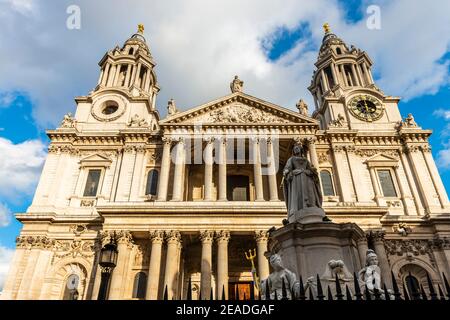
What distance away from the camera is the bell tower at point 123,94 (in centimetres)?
3250

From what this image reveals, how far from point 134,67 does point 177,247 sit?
2469 cm

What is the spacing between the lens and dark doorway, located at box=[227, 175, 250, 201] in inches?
1166

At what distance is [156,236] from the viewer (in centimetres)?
2173

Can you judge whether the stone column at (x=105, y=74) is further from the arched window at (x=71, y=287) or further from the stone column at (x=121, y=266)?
the arched window at (x=71, y=287)

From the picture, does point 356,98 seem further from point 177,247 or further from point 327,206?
point 177,247

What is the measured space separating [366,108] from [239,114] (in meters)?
13.8

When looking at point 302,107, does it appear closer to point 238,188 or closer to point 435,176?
point 238,188

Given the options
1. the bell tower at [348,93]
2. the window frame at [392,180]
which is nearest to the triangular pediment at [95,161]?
the bell tower at [348,93]

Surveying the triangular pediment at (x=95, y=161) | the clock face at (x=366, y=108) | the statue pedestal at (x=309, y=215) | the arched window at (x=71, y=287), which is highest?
the clock face at (x=366, y=108)

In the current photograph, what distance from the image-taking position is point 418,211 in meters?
26.7

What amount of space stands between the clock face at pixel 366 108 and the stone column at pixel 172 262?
73.2ft

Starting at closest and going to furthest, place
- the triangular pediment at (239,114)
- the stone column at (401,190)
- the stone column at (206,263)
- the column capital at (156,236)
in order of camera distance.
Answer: the stone column at (206,263), the column capital at (156,236), the stone column at (401,190), the triangular pediment at (239,114)

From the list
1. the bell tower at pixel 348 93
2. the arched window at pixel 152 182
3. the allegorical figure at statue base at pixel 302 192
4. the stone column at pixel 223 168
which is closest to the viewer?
the allegorical figure at statue base at pixel 302 192
